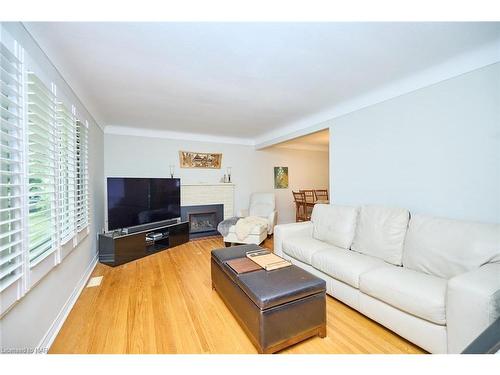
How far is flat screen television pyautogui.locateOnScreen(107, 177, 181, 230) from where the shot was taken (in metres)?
3.19

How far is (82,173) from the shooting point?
2.49 metres

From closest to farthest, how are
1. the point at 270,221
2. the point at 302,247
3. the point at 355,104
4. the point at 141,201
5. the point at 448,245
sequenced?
the point at 448,245
the point at 302,247
the point at 355,104
the point at 141,201
the point at 270,221

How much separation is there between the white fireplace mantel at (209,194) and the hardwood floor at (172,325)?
84.4 inches

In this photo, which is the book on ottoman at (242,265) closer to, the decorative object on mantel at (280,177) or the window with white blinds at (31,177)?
the window with white blinds at (31,177)

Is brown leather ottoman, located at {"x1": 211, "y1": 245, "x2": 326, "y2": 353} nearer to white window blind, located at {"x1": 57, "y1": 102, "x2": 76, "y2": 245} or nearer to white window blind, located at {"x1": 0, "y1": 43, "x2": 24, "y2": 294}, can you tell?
white window blind, located at {"x1": 0, "y1": 43, "x2": 24, "y2": 294}

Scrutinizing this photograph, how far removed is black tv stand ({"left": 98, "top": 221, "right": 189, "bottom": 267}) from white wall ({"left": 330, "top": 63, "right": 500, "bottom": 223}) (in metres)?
3.07

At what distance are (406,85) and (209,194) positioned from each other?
378 centimetres

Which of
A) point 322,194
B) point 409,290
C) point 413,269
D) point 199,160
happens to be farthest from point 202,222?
point 409,290

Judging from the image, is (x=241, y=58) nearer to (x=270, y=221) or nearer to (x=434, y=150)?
(x=434, y=150)

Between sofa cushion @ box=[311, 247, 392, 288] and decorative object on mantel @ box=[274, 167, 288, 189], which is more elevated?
decorative object on mantel @ box=[274, 167, 288, 189]

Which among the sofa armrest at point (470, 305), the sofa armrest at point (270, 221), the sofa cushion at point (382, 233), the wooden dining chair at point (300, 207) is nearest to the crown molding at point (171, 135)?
the wooden dining chair at point (300, 207)

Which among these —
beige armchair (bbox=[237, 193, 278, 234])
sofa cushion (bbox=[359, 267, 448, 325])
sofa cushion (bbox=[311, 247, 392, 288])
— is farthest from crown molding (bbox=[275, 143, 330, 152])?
sofa cushion (bbox=[359, 267, 448, 325])
